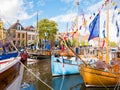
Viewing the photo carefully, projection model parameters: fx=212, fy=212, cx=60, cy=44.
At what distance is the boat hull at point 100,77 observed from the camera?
14109 mm

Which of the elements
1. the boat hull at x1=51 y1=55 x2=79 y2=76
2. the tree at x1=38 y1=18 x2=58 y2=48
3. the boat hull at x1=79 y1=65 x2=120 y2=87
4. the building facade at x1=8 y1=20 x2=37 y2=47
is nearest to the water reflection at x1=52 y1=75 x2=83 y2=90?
the boat hull at x1=51 y1=55 x2=79 y2=76

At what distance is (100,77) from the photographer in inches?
558

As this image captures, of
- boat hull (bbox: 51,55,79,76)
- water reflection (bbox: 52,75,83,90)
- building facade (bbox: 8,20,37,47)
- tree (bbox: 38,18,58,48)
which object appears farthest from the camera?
building facade (bbox: 8,20,37,47)

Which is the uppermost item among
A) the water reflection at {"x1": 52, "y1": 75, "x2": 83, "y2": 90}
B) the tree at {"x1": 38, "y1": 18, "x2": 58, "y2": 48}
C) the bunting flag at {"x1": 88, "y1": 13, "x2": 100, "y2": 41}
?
the tree at {"x1": 38, "y1": 18, "x2": 58, "y2": 48}

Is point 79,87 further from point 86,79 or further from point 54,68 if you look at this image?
point 54,68

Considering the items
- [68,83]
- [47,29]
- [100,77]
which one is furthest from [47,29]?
[100,77]

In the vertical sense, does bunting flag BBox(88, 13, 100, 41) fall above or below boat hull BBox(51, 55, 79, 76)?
above

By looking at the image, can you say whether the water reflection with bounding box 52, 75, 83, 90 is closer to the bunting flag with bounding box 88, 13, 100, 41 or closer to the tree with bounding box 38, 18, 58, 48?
the bunting flag with bounding box 88, 13, 100, 41

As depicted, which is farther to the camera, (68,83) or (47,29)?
(47,29)

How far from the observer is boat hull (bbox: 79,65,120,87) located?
46.3ft

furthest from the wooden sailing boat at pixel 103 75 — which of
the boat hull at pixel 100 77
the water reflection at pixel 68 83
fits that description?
the water reflection at pixel 68 83

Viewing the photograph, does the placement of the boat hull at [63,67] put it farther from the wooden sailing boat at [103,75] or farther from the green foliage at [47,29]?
the green foliage at [47,29]

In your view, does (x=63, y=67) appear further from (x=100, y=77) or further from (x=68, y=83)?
(x=100, y=77)

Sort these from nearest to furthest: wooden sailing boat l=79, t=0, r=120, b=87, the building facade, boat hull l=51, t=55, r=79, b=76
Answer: wooden sailing boat l=79, t=0, r=120, b=87 < boat hull l=51, t=55, r=79, b=76 < the building facade
